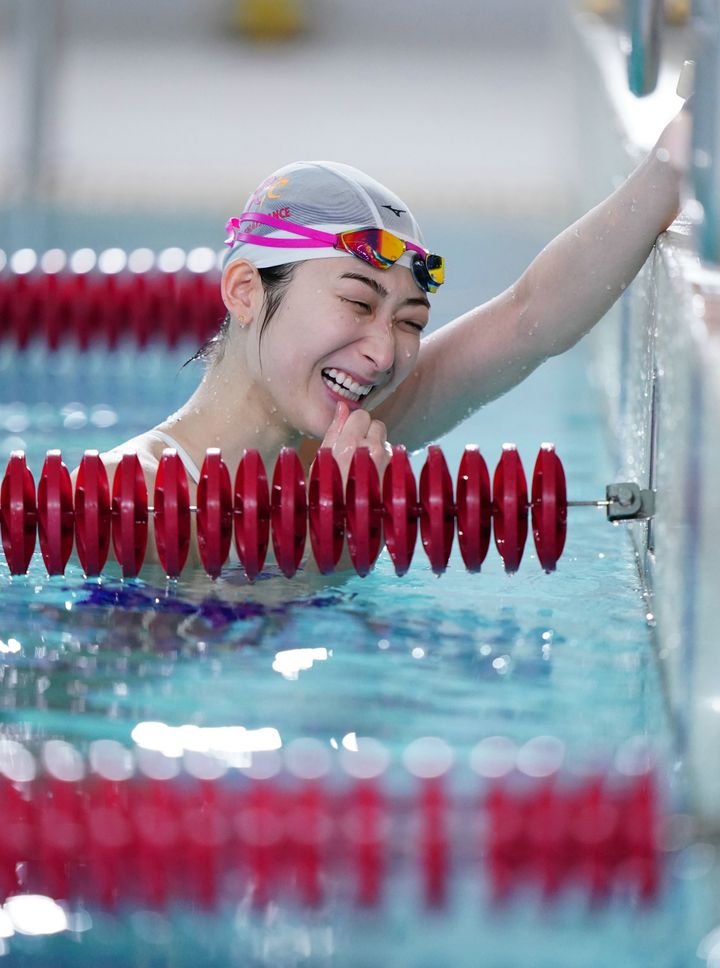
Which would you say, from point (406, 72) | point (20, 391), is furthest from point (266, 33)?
point (20, 391)

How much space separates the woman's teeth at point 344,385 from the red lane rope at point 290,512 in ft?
0.62

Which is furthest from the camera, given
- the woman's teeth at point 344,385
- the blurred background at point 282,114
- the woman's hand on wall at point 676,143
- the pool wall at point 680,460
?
the blurred background at point 282,114

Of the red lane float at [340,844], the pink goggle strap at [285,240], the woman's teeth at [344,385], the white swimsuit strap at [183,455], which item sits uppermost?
the pink goggle strap at [285,240]

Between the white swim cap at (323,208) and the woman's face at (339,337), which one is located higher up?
the white swim cap at (323,208)

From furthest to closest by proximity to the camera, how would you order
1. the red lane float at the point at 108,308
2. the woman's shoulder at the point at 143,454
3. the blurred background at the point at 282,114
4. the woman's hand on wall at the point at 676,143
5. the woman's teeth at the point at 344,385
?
the blurred background at the point at 282,114, the red lane float at the point at 108,308, the woman's shoulder at the point at 143,454, the woman's teeth at the point at 344,385, the woman's hand on wall at the point at 676,143

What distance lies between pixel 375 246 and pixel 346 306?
12 centimetres

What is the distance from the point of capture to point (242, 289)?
3.11 meters

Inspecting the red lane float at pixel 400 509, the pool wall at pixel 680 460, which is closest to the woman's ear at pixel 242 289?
the red lane float at pixel 400 509

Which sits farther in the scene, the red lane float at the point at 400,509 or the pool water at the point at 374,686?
the red lane float at the point at 400,509

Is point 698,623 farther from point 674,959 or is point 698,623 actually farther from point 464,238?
point 464,238

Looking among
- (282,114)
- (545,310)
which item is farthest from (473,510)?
(282,114)

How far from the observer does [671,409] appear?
7.75 feet

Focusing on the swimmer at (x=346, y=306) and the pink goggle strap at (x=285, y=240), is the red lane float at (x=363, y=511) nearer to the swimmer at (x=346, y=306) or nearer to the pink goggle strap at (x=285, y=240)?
the swimmer at (x=346, y=306)

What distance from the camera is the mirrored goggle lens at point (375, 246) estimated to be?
2.92 meters
